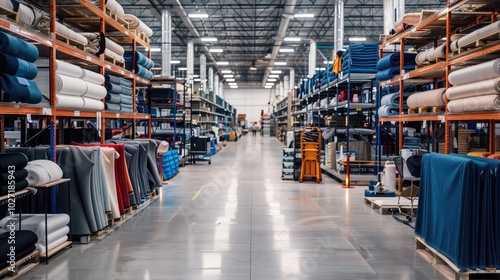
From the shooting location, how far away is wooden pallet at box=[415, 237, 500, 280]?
4.63 m

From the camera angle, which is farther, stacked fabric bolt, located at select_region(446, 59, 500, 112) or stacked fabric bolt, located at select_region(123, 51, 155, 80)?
stacked fabric bolt, located at select_region(123, 51, 155, 80)

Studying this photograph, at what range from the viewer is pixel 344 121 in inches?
629

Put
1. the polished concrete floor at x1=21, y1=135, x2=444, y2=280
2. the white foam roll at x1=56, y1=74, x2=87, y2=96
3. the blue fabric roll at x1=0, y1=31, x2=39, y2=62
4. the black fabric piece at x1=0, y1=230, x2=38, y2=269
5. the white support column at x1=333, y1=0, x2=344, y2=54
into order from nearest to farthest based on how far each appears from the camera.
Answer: the black fabric piece at x1=0, y1=230, x2=38, y2=269
the blue fabric roll at x1=0, y1=31, x2=39, y2=62
the polished concrete floor at x1=21, y1=135, x2=444, y2=280
the white foam roll at x1=56, y1=74, x2=87, y2=96
the white support column at x1=333, y1=0, x2=344, y2=54

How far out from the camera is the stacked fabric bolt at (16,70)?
4930 millimetres

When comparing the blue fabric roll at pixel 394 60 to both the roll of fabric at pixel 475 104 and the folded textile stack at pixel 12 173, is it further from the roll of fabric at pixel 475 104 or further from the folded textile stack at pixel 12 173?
the folded textile stack at pixel 12 173

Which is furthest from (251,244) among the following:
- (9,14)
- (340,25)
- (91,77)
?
(340,25)

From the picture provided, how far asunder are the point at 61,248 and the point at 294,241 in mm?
3068

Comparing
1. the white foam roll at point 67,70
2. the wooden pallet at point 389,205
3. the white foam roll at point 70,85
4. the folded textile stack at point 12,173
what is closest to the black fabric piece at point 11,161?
the folded textile stack at point 12,173

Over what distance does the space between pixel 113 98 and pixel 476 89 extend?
6626mm

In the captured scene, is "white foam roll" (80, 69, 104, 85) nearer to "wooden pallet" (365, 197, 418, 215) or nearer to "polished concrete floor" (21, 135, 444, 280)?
"polished concrete floor" (21, 135, 444, 280)

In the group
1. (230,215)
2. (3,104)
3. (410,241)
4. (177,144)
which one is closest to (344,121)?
(177,144)

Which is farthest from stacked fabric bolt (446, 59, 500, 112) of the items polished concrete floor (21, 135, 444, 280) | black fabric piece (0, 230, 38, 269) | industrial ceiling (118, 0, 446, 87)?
industrial ceiling (118, 0, 446, 87)

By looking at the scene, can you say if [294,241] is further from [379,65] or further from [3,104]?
[379,65]

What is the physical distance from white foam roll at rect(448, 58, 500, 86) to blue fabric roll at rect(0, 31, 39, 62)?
222 inches
